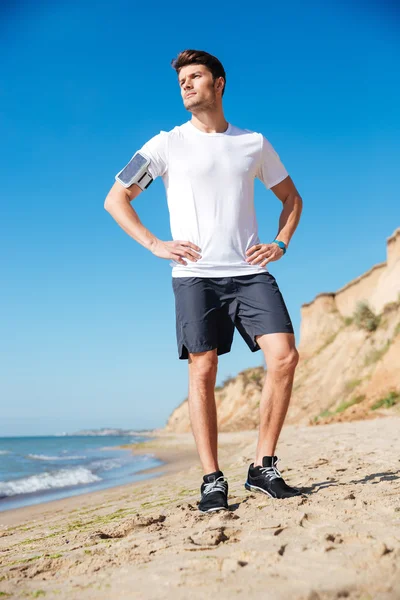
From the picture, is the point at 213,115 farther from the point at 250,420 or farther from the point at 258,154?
the point at 250,420

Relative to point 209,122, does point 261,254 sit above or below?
below

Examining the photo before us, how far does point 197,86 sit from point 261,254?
46.5 inches

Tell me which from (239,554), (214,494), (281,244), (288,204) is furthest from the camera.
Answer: (288,204)

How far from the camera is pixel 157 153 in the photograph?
3.56m

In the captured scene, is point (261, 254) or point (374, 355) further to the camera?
point (374, 355)

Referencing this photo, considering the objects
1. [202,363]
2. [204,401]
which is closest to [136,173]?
[202,363]

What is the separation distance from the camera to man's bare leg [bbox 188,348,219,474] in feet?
11.0

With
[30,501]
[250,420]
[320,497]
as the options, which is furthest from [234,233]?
[250,420]

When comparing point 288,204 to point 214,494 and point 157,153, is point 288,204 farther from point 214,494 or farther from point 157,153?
point 214,494

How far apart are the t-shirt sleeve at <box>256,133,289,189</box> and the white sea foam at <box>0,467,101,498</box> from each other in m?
7.70

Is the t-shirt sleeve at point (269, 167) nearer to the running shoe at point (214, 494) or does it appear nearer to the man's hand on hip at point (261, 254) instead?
the man's hand on hip at point (261, 254)

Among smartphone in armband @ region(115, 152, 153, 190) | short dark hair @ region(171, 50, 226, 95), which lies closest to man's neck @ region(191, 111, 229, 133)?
short dark hair @ region(171, 50, 226, 95)

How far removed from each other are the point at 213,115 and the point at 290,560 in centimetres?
274

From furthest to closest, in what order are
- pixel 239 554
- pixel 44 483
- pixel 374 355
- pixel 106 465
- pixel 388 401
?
pixel 374 355, pixel 106 465, pixel 388 401, pixel 44 483, pixel 239 554
